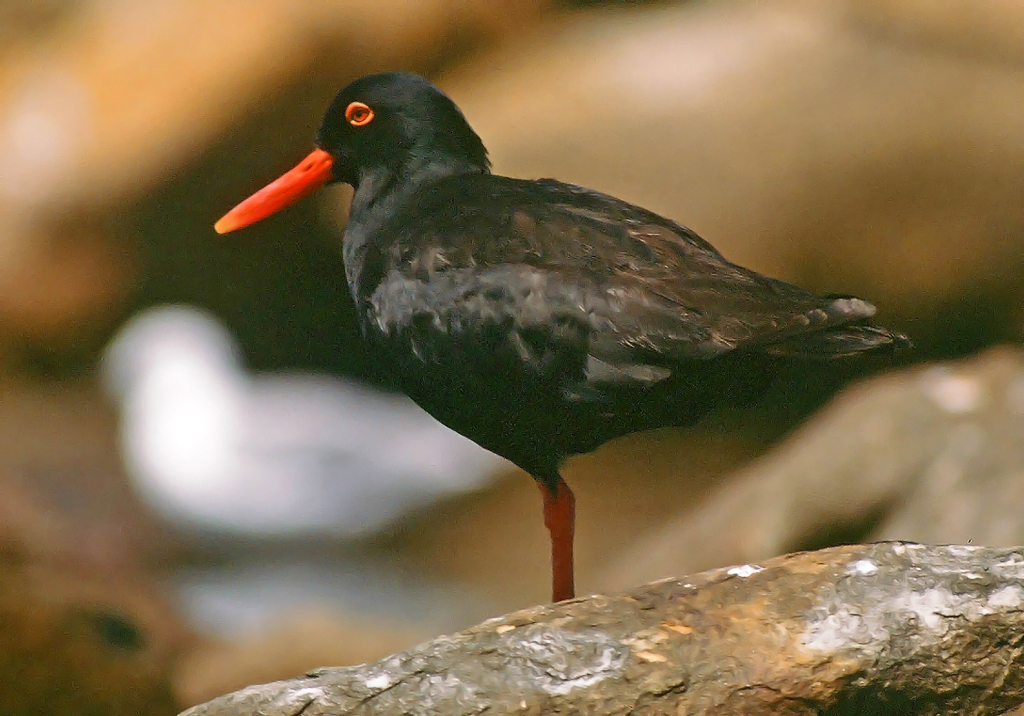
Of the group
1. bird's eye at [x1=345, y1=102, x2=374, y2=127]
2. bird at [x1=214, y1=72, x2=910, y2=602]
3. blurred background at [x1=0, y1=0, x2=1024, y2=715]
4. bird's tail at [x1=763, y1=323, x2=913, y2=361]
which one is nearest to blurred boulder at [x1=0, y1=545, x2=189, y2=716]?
blurred background at [x1=0, y1=0, x2=1024, y2=715]

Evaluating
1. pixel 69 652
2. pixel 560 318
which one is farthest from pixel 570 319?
pixel 69 652

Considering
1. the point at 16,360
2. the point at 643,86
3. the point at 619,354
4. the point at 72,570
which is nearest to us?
the point at 619,354

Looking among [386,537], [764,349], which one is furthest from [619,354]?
[386,537]

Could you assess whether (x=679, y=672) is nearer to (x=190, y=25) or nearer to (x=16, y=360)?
(x=190, y=25)

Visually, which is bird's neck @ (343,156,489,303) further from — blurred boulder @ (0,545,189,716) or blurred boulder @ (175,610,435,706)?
blurred boulder @ (175,610,435,706)

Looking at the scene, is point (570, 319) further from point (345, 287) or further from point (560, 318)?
point (345, 287)

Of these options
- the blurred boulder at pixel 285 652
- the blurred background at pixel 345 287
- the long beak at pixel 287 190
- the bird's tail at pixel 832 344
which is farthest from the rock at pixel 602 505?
the bird's tail at pixel 832 344
